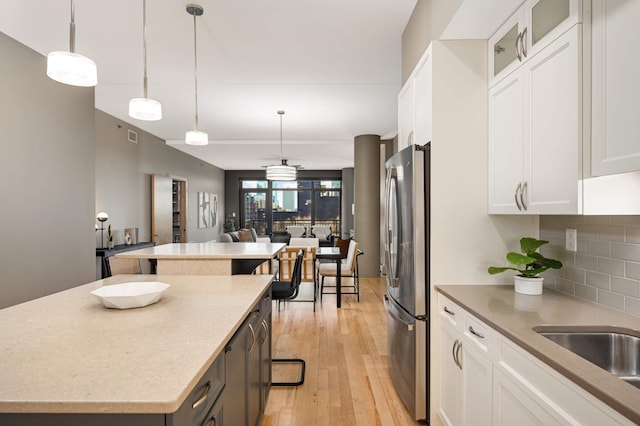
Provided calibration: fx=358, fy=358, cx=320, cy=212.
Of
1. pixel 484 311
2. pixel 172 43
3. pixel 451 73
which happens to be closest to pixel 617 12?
pixel 451 73

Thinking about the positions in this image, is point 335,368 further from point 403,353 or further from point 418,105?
point 418,105

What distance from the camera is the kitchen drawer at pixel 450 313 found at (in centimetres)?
181

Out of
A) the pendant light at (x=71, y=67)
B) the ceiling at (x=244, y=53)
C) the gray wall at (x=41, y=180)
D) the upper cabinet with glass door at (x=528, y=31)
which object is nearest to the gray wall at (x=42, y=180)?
the gray wall at (x=41, y=180)

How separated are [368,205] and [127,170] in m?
4.29

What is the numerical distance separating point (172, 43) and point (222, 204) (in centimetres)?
907

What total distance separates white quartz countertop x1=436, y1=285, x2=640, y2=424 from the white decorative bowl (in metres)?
1.46

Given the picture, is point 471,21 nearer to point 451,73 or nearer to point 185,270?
point 451,73

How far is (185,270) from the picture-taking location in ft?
8.12

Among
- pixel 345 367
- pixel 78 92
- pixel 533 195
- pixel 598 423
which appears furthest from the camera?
pixel 78 92

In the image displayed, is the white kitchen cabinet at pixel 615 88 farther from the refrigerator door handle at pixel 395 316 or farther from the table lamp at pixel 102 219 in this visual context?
the table lamp at pixel 102 219

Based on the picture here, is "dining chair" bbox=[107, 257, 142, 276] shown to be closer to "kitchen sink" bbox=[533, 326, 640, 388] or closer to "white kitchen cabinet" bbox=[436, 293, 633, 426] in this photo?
"white kitchen cabinet" bbox=[436, 293, 633, 426]

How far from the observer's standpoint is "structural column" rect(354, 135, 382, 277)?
272 inches

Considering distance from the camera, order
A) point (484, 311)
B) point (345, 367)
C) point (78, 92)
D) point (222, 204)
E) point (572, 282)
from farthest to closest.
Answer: point (222, 204), point (78, 92), point (345, 367), point (572, 282), point (484, 311)

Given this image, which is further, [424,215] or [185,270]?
[185,270]
